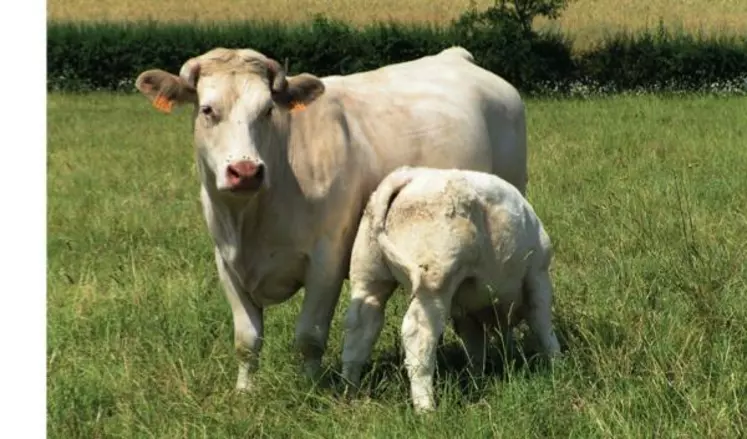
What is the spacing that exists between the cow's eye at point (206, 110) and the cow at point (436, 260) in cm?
73

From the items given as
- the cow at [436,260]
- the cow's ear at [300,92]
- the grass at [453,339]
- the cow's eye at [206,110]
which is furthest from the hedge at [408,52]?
the cow's eye at [206,110]

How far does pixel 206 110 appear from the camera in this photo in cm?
383

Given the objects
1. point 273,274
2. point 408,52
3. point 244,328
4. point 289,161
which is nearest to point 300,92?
point 289,161

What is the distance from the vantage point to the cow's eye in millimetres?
3822

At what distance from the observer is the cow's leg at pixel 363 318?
4.02 m

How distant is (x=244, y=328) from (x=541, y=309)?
1.29m

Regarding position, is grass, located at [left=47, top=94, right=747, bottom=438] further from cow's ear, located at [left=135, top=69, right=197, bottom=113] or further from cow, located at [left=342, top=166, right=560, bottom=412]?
cow's ear, located at [left=135, top=69, right=197, bottom=113]

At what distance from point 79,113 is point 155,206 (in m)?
10.3

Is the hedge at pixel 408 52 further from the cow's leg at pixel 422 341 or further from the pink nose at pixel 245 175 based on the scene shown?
the pink nose at pixel 245 175

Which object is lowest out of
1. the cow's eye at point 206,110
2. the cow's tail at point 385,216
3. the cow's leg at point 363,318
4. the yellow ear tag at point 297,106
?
the cow's leg at point 363,318

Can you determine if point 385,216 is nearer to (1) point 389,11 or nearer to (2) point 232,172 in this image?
(2) point 232,172

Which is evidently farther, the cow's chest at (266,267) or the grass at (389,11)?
the grass at (389,11)

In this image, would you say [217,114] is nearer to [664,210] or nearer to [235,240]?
[235,240]

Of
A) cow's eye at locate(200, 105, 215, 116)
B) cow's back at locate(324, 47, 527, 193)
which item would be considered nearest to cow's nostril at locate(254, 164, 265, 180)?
cow's eye at locate(200, 105, 215, 116)
